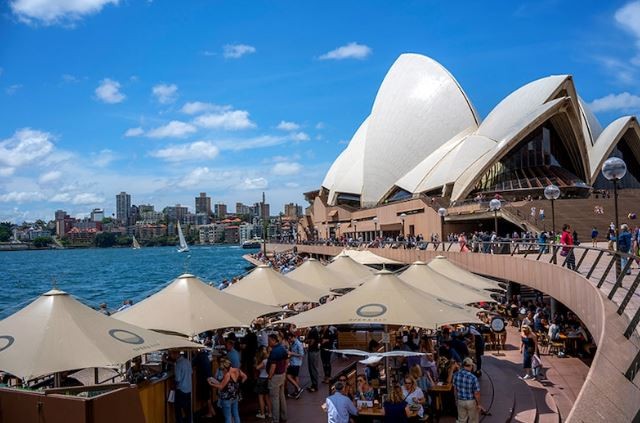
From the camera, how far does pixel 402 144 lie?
189 feet

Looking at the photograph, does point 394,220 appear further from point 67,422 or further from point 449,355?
point 67,422

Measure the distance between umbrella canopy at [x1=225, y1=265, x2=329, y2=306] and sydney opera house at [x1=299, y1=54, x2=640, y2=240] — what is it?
21.5 metres

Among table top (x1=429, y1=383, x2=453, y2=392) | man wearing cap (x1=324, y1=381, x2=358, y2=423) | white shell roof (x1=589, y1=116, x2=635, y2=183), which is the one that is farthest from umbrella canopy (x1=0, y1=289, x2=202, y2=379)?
white shell roof (x1=589, y1=116, x2=635, y2=183)

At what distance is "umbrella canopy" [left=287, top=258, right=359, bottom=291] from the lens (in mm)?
14598

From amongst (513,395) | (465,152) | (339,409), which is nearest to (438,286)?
(513,395)

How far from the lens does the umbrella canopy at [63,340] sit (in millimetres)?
5914

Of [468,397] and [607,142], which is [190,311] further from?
[607,142]

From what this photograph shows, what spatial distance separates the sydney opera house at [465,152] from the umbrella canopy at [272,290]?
21.5 meters

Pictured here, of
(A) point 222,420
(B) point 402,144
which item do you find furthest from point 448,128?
(A) point 222,420

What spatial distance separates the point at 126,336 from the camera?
6.66 meters

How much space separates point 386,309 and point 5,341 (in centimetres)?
501

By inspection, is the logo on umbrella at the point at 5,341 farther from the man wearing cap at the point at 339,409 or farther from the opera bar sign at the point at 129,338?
the man wearing cap at the point at 339,409

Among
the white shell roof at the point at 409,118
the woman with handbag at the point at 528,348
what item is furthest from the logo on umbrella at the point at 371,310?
the white shell roof at the point at 409,118

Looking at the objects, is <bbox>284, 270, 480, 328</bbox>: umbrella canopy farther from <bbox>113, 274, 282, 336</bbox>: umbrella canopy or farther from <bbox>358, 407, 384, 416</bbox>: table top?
<bbox>358, 407, 384, 416</bbox>: table top
